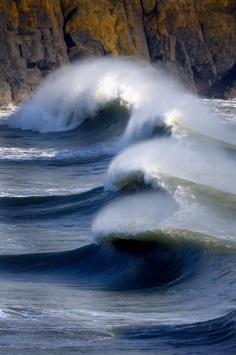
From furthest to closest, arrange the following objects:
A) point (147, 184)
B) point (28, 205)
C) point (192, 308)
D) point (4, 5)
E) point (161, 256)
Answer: point (4, 5) → point (28, 205) → point (147, 184) → point (161, 256) → point (192, 308)

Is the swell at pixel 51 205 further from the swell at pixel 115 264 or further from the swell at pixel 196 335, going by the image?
the swell at pixel 196 335

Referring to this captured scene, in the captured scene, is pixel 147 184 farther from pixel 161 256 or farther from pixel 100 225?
pixel 161 256

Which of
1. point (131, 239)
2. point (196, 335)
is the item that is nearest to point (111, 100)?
point (131, 239)

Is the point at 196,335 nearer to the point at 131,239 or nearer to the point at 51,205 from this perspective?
the point at 131,239

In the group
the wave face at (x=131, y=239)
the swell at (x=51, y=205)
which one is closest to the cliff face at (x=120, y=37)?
the wave face at (x=131, y=239)

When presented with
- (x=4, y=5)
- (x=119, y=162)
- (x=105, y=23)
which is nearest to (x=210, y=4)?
(x=105, y=23)

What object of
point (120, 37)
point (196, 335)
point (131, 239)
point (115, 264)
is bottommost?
point (120, 37)
